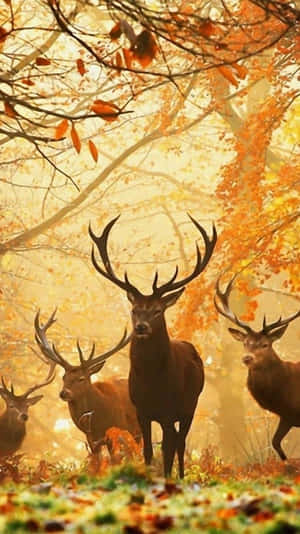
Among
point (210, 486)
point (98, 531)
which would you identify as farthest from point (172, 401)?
point (98, 531)

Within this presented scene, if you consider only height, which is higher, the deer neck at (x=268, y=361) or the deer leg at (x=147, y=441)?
the deer neck at (x=268, y=361)

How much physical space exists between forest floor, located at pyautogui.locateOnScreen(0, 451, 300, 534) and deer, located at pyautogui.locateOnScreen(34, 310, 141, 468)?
4.64m

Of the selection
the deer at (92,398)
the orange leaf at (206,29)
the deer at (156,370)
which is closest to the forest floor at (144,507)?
the deer at (156,370)

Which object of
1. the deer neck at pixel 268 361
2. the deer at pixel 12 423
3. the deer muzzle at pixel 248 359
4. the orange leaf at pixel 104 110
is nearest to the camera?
the orange leaf at pixel 104 110

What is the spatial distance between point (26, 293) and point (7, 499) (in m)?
26.2

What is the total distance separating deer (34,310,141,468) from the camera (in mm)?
11125

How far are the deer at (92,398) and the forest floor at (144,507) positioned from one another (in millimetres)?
4635

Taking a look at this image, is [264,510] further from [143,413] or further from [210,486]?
[143,413]

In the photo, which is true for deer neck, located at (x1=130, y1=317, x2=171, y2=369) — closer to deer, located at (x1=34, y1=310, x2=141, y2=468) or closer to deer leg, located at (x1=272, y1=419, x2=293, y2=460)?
deer leg, located at (x1=272, y1=419, x2=293, y2=460)

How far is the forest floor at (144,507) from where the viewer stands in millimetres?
3990

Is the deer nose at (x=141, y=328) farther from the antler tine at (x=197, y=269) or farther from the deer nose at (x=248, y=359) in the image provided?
the deer nose at (x=248, y=359)

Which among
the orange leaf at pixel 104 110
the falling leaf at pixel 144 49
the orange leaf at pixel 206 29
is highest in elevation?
the orange leaf at pixel 206 29

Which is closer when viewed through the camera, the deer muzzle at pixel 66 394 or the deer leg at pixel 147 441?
the deer leg at pixel 147 441

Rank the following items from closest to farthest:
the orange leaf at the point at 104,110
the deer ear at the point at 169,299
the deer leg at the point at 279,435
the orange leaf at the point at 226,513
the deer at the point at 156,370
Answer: the orange leaf at the point at 226,513, the orange leaf at the point at 104,110, the deer at the point at 156,370, the deer ear at the point at 169,299, the deer leg at the point at 279,435
